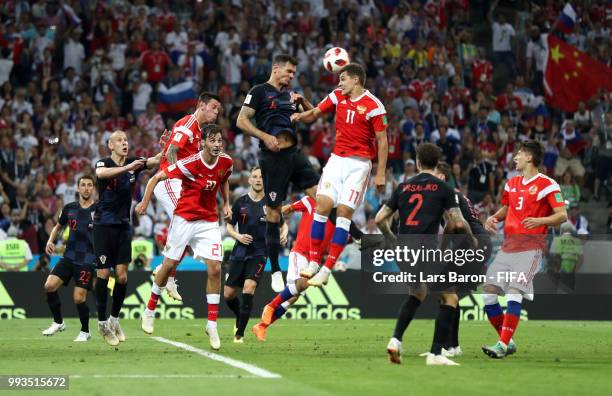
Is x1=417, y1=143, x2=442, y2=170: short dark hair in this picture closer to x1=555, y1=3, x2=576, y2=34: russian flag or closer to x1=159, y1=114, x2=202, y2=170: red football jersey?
x1=159, y1=114, x2=202, y2=170: red football jersey

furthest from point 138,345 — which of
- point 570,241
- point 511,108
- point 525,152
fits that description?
point 511,108

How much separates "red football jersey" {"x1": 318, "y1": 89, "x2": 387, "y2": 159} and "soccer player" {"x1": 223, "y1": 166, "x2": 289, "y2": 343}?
334 cm

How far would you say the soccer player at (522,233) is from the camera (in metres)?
13.7

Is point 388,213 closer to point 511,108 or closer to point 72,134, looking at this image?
point 72,134

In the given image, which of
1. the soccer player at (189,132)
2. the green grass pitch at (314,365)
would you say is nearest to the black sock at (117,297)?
the green grass pitch at (314,365)

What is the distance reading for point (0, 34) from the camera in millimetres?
28938

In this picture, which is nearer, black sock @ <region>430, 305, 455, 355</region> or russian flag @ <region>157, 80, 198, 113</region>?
black sock @ <region>430, 305, 455, 355</region>

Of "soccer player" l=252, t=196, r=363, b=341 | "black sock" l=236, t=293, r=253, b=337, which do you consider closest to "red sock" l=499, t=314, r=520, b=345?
"soccer player" l=252, t=196, r=363, b=341

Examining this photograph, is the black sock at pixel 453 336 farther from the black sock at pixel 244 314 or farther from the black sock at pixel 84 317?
the black sock at pixel 84 317

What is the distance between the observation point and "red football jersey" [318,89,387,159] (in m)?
14.1

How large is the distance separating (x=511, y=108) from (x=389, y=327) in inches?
436

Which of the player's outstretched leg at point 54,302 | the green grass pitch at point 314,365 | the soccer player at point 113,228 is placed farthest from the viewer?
the player's outstretched leg at point 54,302

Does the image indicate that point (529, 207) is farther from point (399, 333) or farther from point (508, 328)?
point (399, 333)

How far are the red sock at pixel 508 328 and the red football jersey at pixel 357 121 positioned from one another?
8.66 ft
